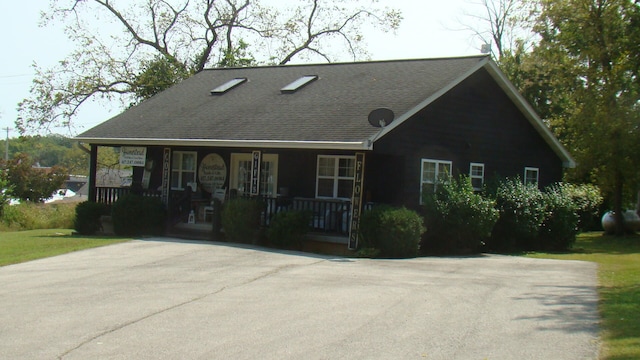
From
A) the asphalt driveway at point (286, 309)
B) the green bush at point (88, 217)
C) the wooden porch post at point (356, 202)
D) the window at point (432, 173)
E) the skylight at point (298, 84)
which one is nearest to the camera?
the asphalt driveway at point (286, 309)

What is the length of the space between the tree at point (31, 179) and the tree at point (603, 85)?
131 ft

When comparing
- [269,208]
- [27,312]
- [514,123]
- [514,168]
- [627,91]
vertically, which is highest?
Result: [627,91]

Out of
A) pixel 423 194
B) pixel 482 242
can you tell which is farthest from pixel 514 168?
pixel 423 194

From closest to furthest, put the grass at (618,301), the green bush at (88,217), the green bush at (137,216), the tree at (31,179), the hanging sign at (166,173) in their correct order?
1. the grass at (618,301)
2. the green bush at (137,216)
3. the hanging sign at (166,173)
4. the green bush at (88,217)
5. the tree at (31,179)

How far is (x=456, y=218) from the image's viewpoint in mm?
18906

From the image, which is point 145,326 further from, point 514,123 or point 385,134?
point 514,123

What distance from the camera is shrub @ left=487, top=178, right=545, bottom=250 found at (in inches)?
829

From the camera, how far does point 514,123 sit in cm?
2392

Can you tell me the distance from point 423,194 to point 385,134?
86.6 inches

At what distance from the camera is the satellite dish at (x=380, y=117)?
17.6 meters

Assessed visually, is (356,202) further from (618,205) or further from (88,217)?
(618,205)

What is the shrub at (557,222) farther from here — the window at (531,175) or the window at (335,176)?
the window at (335,176)

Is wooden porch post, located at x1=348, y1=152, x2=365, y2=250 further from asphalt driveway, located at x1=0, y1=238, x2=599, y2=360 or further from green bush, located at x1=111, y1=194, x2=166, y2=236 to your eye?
green bush, located at x1=111, y1=194, x2=166, y2=236

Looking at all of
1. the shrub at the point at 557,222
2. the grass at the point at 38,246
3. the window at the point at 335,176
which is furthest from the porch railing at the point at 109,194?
the shrub at the point at 557,222
